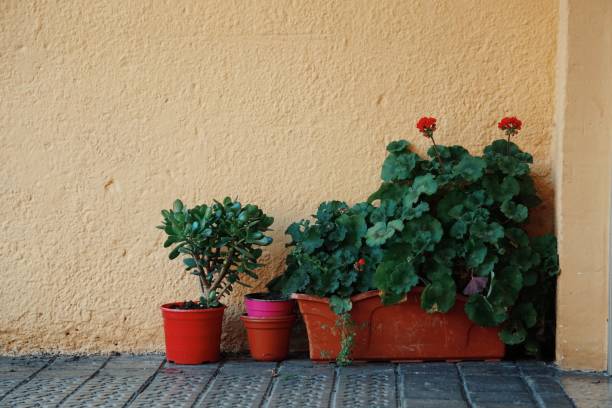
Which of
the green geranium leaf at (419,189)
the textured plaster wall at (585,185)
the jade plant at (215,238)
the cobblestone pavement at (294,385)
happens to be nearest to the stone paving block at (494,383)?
the cobblestone pavement at (294,385)

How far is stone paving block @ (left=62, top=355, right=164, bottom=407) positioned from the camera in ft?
11.5

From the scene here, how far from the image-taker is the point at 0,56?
4523mm

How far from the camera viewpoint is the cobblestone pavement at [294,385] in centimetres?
346

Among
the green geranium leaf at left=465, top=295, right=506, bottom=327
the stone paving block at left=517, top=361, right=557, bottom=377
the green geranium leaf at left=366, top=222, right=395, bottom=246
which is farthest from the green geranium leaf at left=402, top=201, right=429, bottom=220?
the stone paving block at left=517, top=361, right=557, bottom=377

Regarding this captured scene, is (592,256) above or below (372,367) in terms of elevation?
above

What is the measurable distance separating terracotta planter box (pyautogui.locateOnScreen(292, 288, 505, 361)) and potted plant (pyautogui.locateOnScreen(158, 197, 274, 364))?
400 mm

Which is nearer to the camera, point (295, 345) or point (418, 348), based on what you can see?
point (418, 348)

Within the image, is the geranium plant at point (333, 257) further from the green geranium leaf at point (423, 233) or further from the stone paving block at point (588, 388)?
the stone paving block at point (588, 388)

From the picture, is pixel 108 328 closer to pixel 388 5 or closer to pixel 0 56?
pixel 0 56

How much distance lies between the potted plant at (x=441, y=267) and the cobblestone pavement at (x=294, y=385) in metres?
0.15

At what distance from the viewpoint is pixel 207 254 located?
4230 millimetres

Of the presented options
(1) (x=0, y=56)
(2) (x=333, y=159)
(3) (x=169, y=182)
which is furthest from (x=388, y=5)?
(1) (x=0, y=56)

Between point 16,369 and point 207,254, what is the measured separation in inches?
46.6

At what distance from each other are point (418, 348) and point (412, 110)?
1.31 m
